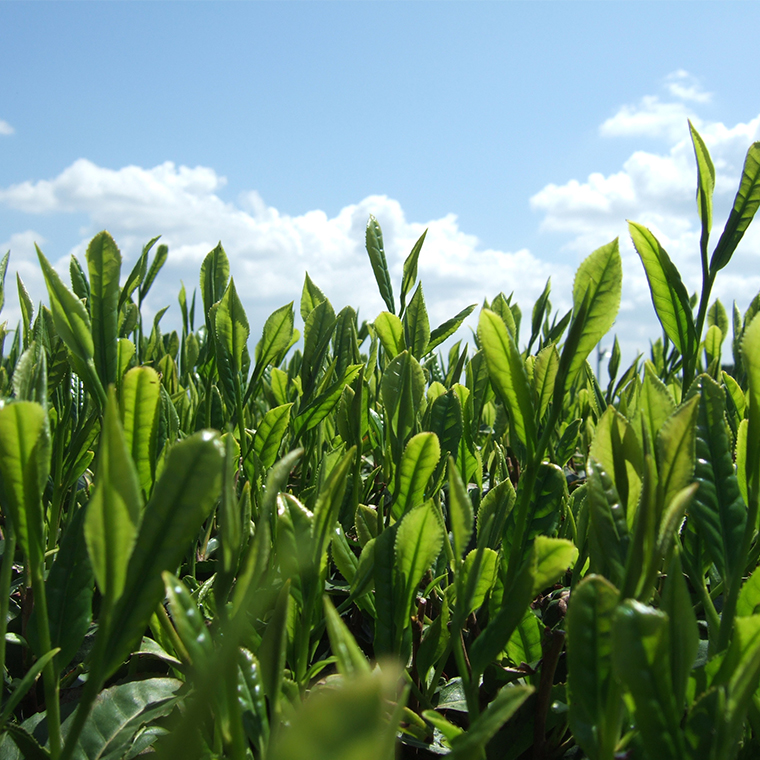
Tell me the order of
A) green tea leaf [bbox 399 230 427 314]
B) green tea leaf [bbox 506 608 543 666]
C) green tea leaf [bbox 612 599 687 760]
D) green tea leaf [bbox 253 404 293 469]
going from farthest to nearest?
green tea leaf [bbox 399 230 427 314] → green tea leaf [bbox 253 404 293 469] → green tea leaf [bbox 506 608 543 666] → green tea leaf [bbox 612 599 687 760]

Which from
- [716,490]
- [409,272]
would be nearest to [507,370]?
[716,490]

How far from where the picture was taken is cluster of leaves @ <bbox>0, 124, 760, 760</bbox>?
46 cm

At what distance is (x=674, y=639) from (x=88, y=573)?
1.77 feet

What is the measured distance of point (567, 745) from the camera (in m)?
0.74

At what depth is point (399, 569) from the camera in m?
0.68

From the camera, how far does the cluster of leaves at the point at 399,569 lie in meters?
0.46

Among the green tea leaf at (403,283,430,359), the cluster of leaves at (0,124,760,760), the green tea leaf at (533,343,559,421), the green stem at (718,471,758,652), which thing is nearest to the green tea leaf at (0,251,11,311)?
the cluster of leaves at (0,124,760,760)

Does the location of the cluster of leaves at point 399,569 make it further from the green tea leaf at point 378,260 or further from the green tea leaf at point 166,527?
the green tea leaf at point 378,260

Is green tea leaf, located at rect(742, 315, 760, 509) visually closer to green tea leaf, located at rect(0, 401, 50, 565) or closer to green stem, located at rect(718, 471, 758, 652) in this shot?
green stem, located at rect(718, 471, 758, 652)

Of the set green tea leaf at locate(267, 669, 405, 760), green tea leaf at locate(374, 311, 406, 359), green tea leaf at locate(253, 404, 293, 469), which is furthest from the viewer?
green tea leaf at locate(374, 311, 406, 359)

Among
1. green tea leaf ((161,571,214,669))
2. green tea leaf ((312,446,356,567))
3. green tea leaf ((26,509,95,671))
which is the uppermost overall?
green tea leaf ((312,446,356,567))

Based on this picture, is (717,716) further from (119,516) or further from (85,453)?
(85,453)

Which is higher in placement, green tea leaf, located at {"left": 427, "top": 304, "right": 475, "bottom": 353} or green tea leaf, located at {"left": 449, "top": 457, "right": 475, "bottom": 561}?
green tea leaf, located at {"left": 427, "top": 304, "right": 475, "bottom": 353}

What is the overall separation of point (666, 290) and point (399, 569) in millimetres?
503
